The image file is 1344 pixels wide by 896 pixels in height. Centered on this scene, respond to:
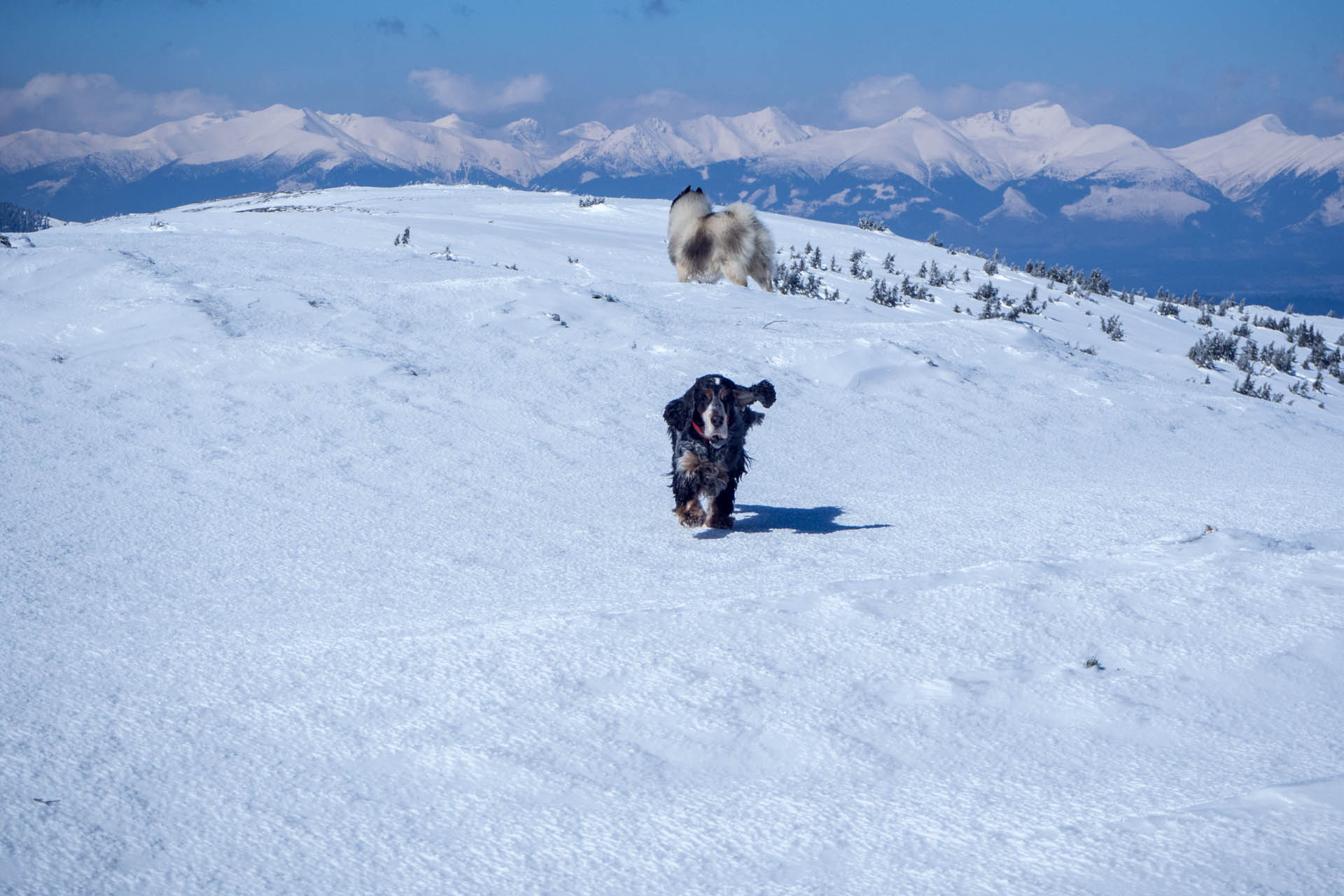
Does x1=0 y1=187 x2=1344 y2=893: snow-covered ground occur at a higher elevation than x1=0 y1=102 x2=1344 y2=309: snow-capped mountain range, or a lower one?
lower

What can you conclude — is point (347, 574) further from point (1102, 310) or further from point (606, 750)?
point (1102, 310)

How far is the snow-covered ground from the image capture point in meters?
2.25

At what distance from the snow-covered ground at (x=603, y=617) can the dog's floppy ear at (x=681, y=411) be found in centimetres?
56

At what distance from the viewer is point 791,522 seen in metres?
5.47

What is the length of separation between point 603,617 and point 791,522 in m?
2.14

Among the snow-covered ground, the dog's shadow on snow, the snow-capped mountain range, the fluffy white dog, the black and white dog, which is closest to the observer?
the snow-covered ground

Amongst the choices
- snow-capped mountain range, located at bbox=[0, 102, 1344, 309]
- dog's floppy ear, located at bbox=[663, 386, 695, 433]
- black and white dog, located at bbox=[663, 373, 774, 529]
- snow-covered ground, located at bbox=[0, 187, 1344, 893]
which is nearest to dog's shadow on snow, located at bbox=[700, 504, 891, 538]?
snow-covered ground, located at bbox=[0, 187, 1344, 893]

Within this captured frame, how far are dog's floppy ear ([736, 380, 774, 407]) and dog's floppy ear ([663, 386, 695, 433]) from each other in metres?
0.28

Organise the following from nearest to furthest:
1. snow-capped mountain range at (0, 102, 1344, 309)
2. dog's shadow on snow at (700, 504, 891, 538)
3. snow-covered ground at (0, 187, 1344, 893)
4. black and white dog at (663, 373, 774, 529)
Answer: snow-covered ground at (0, 187, 1344, 893) → black and white dog at (663, 373, 774, 529) → dog's shadow on snow at (700, 504, 891, 538) → snow-capped mountain range at (0, 102, 1344, 309)

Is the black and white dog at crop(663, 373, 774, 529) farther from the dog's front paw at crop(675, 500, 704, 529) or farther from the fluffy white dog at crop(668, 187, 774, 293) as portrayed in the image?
the fluffy white dog at crop(668, 187, 774, 293)

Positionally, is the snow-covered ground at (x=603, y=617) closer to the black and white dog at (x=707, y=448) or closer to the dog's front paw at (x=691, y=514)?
the dog's front paw at (x=691, y=514)

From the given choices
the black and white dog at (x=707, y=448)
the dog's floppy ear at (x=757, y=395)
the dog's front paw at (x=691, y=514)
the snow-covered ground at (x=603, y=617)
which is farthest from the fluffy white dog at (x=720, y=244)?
the dog's front paw at (x=691, y=514)

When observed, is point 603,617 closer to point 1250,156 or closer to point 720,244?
point 720,244

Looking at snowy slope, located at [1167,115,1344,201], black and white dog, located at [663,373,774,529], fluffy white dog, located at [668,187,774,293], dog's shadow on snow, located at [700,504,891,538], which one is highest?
snowy slope, located at [1167,115,1344,201]
